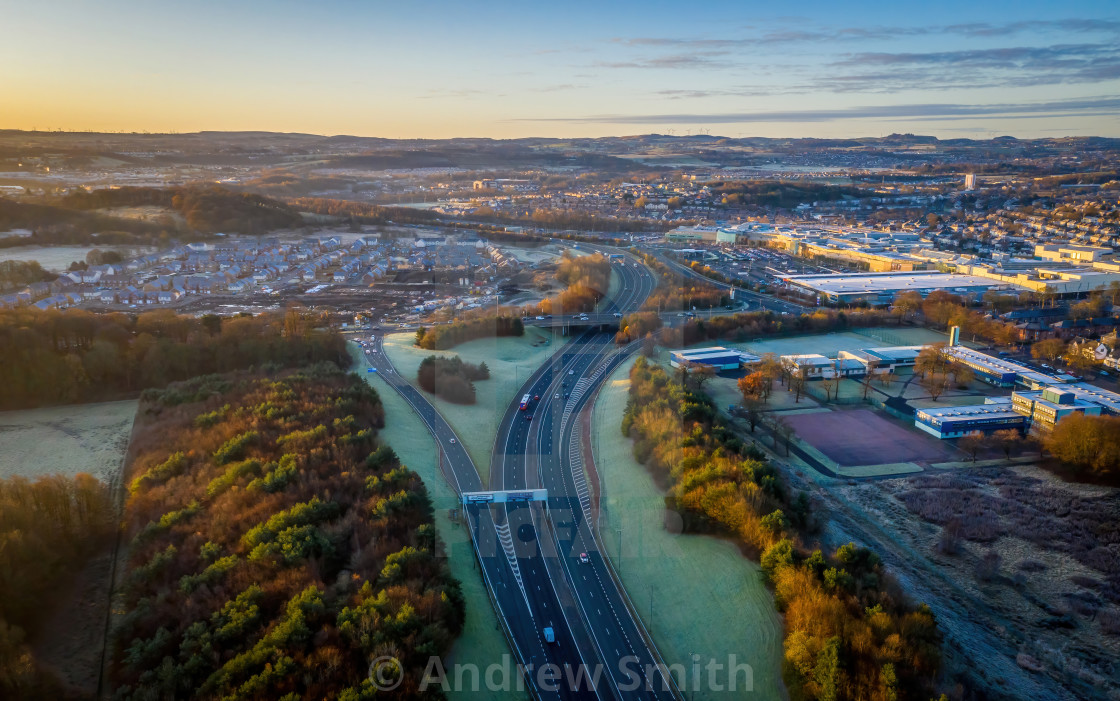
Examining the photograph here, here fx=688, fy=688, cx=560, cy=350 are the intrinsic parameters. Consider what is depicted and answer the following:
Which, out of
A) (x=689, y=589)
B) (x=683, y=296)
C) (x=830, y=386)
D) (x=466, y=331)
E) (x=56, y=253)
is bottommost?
(x=689, y=589)

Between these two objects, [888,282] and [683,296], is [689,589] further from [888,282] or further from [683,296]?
[888,282]

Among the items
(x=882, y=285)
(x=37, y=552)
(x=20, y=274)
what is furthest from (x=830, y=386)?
(x=20, y=274)

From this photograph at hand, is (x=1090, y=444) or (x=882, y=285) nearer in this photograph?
(x=1090, y=444)

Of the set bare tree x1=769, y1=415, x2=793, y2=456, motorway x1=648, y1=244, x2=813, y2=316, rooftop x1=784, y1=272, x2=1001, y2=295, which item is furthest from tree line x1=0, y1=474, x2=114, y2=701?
rooftop x1=784, y1=272, x2=1001, y2=295

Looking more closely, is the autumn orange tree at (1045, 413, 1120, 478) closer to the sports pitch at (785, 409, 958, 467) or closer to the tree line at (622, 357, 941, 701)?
the sports pitch at (785, 409, 958, 467)

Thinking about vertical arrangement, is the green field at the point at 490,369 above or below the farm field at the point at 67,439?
above

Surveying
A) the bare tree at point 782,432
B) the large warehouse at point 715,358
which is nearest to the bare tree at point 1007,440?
the bare tree at point 782,432

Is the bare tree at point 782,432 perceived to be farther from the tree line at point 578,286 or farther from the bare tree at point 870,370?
the tree line at point 578,286
